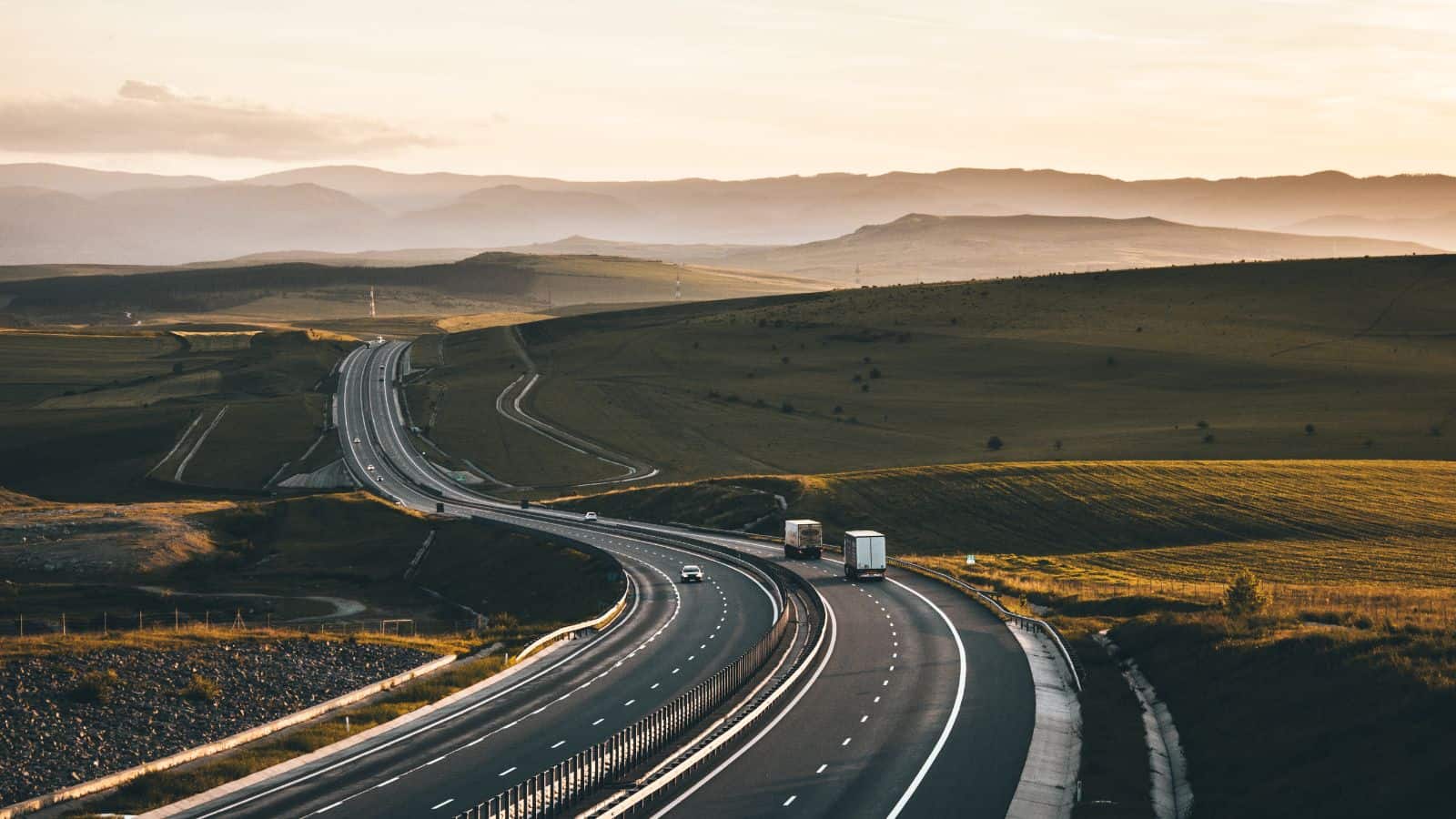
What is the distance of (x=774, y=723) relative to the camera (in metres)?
44.3

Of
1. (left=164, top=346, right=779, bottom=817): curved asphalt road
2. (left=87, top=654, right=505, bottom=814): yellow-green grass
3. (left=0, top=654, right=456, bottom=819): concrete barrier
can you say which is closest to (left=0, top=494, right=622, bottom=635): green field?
(left=164, top=346, right=779, bottom=817): curved asphalt road

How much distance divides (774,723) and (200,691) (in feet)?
72.0

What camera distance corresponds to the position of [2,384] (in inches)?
7028

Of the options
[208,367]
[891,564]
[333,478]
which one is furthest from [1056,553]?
[208,367]

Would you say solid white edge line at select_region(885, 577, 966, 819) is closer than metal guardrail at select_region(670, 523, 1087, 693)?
Yes

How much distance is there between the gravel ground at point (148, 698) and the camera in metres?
43.2

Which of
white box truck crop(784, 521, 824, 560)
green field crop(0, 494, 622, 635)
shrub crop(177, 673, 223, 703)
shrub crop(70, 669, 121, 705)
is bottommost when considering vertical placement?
green field crop(0, 494, 622, 635)

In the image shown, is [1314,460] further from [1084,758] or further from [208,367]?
[208,367]

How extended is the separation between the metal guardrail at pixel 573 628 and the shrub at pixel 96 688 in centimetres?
1527

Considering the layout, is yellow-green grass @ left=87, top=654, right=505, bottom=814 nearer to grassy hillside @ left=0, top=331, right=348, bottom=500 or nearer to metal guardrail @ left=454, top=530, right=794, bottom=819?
metal guardrail @ left=454, top=530, right=794, bottom=819

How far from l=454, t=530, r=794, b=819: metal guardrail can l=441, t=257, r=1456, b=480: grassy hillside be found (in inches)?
3025

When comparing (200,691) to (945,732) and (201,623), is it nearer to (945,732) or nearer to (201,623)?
(945,732)

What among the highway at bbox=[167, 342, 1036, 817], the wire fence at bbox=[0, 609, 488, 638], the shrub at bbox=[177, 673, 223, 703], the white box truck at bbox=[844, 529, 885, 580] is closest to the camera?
the highway at bbox=[167, 342, 1036, 817]

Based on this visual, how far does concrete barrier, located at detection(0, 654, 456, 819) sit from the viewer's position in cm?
3831
